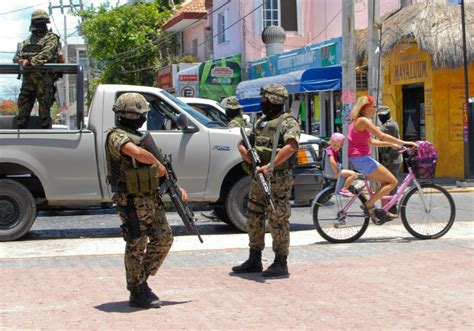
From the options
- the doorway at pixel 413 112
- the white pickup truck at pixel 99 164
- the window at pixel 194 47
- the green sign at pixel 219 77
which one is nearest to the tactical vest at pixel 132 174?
the white pickup truck at pixel 99 164

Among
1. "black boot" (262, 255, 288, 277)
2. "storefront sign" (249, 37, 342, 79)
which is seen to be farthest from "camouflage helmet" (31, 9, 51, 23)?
"storefront sign" (249, 37, 342, 79)

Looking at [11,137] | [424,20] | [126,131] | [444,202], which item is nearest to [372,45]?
[424,20]

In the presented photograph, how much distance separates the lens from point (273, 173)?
7348mm

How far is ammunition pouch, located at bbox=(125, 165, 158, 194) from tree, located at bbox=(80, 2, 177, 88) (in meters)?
33.2

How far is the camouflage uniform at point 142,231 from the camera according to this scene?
602cm

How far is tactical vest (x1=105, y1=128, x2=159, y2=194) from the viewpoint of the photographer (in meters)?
5.96

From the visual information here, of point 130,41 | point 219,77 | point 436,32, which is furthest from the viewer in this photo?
point 130,41

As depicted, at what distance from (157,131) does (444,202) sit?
12.6ft

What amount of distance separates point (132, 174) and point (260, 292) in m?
1.68

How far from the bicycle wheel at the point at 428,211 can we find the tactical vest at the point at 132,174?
4.33m

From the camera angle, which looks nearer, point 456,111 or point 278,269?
point 278,269

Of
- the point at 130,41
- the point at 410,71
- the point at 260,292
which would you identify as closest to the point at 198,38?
the point at 130,41

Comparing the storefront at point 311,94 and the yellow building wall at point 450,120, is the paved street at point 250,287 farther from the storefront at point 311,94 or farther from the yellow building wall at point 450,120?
the storefront at point 311,94

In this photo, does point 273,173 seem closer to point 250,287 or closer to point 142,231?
point 250,287
